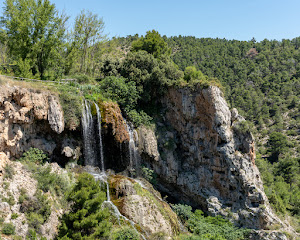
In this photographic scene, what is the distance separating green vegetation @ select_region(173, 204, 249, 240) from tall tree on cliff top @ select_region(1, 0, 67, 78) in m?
18.2

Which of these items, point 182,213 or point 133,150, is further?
point 133,150

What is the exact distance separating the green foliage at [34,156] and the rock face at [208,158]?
30.7ft

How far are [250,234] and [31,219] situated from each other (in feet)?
61.8

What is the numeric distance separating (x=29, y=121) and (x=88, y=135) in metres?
4.69

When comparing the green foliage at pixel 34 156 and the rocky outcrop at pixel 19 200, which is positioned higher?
the green foliage at pixel 34 156

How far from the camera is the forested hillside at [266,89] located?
44.7 meters

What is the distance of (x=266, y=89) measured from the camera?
59.9 meters

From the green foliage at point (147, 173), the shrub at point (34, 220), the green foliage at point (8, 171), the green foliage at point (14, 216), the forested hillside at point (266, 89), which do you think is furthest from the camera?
the forested hillside at point (266, 89)

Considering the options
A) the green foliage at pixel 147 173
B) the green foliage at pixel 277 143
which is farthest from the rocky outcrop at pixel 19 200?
the green foliage at pixel 277 143

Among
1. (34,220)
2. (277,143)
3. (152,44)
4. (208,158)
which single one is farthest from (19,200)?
(277,143)

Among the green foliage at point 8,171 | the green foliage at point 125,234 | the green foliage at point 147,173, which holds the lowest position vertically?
the green foliage at point 125,234

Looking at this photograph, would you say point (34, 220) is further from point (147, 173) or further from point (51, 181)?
point (147, 173)

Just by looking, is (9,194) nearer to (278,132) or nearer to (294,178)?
(294,178)

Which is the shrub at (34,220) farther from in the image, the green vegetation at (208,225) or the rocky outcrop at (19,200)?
the green vegetation at (208,225)
